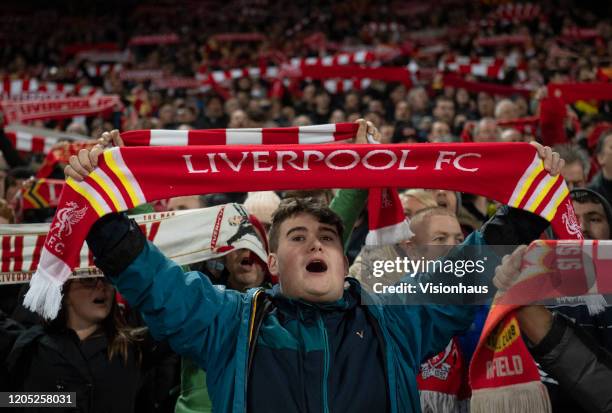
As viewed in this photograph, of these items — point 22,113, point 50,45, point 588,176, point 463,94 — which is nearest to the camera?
point 588,176

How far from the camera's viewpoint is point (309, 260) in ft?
8.82

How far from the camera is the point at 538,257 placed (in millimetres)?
2156

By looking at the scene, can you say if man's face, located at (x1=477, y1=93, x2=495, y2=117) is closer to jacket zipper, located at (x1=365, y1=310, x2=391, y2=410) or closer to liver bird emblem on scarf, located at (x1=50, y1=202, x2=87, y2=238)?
jacket zipper, located at (x1=365, y1=310, x2=391, y2=410)

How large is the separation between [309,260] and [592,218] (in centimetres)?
169

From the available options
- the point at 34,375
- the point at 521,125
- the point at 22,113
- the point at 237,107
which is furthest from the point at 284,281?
the point at 237,107

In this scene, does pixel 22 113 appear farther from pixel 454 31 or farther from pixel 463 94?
pixel 454 31

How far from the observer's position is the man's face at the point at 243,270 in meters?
3.54

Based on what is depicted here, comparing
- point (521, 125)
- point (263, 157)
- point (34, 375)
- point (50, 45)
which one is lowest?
point (34, 375)

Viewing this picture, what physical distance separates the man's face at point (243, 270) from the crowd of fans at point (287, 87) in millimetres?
14

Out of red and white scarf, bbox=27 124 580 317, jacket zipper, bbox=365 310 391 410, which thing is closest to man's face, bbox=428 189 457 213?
red and white scarf, bbox=27 124 580 317

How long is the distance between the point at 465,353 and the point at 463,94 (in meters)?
7.32

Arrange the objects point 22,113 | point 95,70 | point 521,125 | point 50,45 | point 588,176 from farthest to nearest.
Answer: point 50,45
point 95,70
point 22,113
point 521,125
point 588,176

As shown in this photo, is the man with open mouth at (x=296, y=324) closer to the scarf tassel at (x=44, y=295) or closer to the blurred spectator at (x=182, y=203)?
the scarf tassel at (x=44, y=295)

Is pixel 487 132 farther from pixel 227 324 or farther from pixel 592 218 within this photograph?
pixel 227 324
